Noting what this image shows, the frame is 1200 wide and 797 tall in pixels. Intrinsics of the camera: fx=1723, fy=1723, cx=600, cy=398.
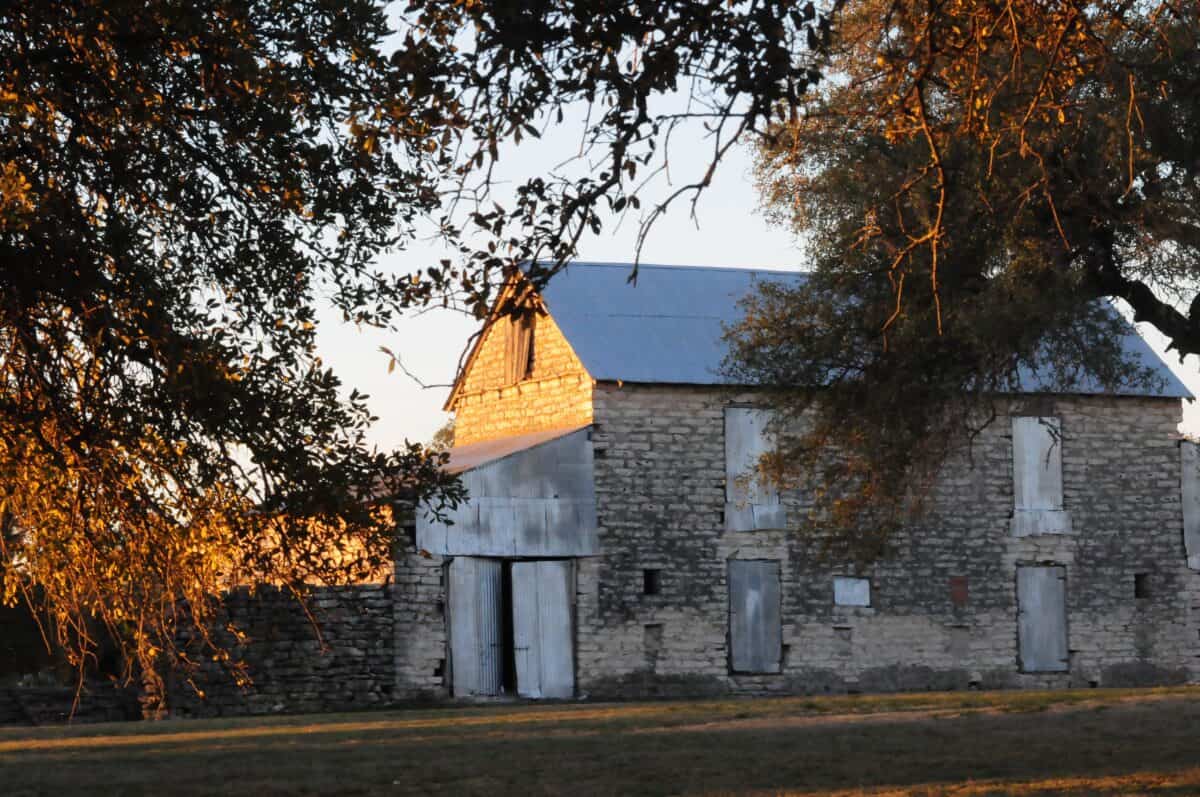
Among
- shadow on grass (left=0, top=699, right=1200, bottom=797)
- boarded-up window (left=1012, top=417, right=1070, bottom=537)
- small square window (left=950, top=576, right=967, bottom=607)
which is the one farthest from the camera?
boarded-up window (left=1012, top=417, right=1070, bottom=537)

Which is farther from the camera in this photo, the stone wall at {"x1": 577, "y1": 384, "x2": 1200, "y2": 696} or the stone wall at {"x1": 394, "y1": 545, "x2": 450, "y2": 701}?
the stone wall at {"x1": 577, "y1": 384, "x2": 1200, "y2": 696}

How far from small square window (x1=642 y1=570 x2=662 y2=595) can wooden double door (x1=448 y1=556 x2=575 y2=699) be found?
1285mm

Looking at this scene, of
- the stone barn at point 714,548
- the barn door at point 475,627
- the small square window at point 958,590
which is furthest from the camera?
the small square window at point 958,590

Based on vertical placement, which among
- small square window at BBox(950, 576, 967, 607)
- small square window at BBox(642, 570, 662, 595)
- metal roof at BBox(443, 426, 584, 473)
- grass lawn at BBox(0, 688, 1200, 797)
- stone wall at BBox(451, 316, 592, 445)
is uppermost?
stone wall at BBox(451, 316, 592, 445)

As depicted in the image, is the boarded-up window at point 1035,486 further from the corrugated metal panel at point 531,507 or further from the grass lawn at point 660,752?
the corrugated metal panel at point 531,507

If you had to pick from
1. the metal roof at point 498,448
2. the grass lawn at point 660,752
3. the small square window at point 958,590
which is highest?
the metal roof at point 498,448

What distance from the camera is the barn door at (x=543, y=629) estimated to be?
28625mm

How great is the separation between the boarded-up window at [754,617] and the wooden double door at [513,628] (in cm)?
295

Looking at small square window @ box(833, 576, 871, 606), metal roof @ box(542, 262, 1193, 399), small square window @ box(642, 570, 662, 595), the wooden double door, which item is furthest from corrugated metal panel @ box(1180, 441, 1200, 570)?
the wooden double door

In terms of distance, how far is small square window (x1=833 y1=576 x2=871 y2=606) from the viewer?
30547 mm

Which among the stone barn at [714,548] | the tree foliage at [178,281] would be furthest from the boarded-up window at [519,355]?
the tree foliage at [178,281]

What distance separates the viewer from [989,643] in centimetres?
3139

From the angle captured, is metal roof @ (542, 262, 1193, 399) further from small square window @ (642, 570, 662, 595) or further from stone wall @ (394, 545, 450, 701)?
stone wall @ (394, 545, 450, 701)

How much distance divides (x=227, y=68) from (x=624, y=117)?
453cm
